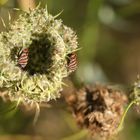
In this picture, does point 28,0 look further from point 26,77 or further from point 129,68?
point 129,68

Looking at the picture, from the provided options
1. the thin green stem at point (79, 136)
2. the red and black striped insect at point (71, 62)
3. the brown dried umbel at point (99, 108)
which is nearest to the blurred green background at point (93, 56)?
the thin green stem at point (79, 136)

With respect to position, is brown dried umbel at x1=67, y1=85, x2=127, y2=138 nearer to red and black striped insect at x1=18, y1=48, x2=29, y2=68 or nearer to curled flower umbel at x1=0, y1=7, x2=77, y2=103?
curled flower umbel at x1=0, y1=7, x2=77, y2=103

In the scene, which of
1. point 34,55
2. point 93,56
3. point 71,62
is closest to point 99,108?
point 71,62

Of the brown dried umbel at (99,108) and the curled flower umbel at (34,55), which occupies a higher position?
the curled flower umbel at (34,55)

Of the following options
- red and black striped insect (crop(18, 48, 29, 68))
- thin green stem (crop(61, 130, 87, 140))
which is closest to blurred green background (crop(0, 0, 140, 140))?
thin green stem (crop(61, 130, 87, 140))

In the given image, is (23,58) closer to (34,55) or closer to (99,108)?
(34,55)

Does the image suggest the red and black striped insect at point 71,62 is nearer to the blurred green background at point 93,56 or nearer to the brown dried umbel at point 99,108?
the brown dried umbel at point 99,108

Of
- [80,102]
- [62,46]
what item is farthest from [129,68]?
[62,46]
